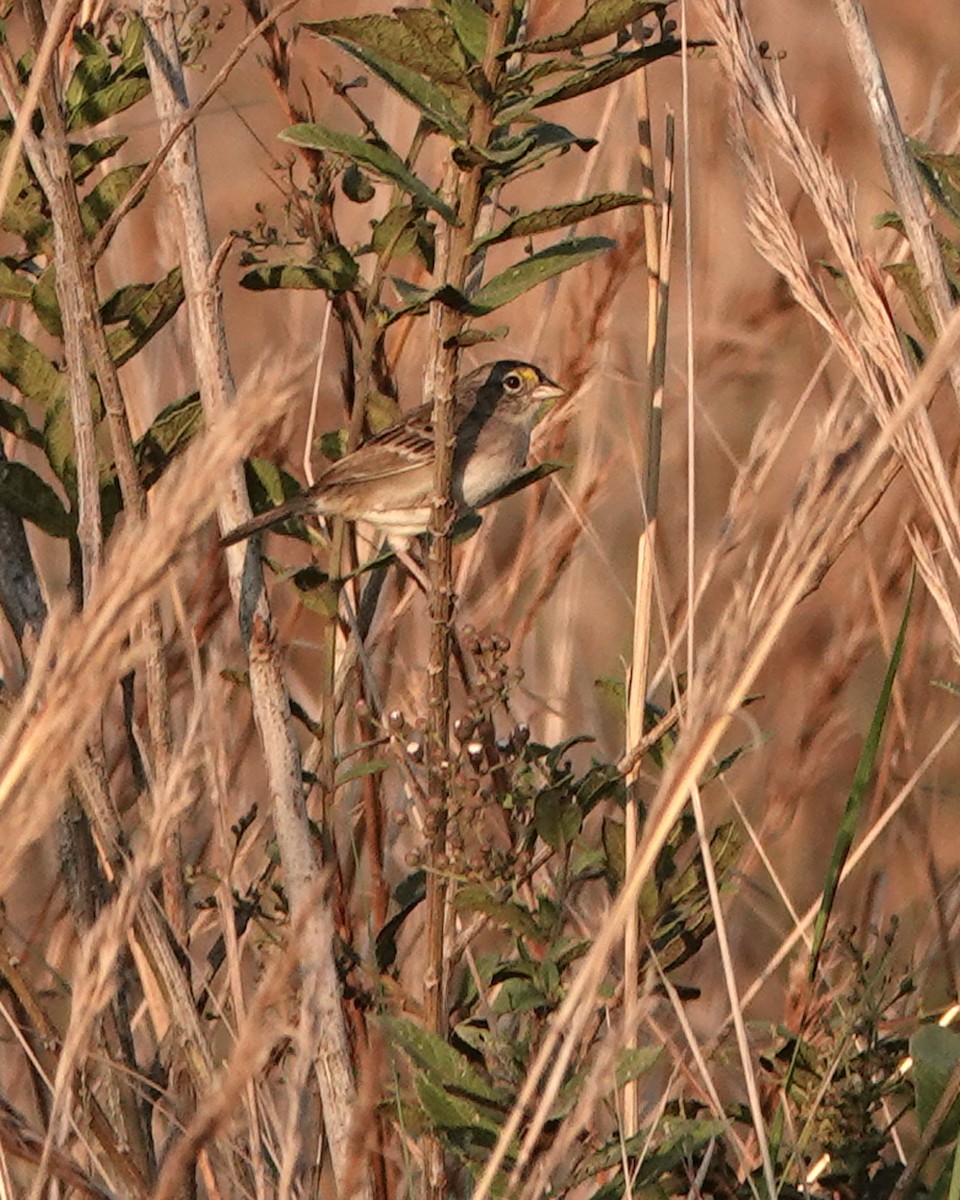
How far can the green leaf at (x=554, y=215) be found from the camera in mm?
1765

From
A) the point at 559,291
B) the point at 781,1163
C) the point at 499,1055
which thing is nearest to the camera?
the point at 499,1055

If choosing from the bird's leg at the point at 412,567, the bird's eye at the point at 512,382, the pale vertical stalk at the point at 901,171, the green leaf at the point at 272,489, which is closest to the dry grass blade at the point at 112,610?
the pale vertical stalk at the point at 901,171

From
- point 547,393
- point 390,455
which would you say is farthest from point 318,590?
point 547,393

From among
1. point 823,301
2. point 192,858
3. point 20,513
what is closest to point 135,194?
point 20,513

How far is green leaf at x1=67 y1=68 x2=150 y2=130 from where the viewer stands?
2107 millimetres

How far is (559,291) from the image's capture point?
3275 mm

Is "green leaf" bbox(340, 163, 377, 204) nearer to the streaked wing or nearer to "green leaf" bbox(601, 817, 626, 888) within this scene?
the streaked wing

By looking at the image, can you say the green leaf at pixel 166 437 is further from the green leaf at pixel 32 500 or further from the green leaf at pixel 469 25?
the green leaf at pixel 469 25

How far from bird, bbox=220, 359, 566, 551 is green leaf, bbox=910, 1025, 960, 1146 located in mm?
863

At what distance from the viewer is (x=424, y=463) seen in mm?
3459

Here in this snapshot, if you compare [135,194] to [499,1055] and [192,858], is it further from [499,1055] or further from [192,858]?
[192,858]

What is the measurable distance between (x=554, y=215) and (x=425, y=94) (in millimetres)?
171

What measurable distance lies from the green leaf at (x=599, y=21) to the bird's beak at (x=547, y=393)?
1.43 meters

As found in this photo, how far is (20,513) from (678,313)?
2653 millimetres
